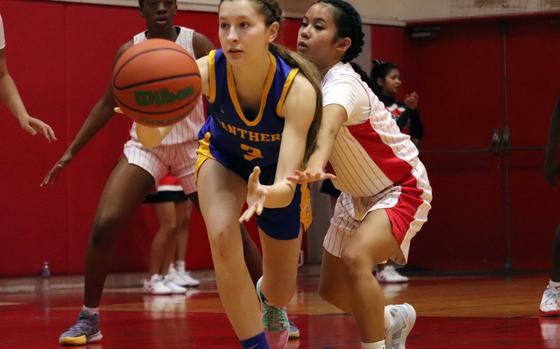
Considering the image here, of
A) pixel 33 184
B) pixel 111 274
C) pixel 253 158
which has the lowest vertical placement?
pixel 111 274

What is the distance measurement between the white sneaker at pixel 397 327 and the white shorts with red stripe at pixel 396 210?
271 millimetres

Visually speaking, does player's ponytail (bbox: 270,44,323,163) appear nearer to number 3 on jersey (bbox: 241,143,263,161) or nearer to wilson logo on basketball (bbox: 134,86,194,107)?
number 3 on jersey (bbox: 241,143,263,161)

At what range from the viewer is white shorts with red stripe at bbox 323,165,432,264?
4828 mm

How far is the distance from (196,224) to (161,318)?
428 centimetres

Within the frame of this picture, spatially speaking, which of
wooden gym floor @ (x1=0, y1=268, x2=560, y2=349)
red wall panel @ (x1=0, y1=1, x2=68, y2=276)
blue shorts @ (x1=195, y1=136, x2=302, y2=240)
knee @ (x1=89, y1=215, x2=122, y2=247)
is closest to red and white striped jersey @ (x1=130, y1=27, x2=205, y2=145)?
knee @ (x1=89, y1=215, x2=122, y2=247)

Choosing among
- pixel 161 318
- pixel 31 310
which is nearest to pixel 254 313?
pixel 161 318

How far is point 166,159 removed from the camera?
6.49m

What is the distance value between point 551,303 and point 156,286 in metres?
3.89

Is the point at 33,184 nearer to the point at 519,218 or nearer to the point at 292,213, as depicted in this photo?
the point at 519,218

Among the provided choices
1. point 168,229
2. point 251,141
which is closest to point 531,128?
point 168,229

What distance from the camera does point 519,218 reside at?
12.2 meters

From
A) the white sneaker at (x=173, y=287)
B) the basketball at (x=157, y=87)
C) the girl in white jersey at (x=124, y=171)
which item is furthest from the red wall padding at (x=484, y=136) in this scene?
the basketball at (x=157, y=87)

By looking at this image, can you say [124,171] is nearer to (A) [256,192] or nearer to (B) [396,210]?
(B) [396,210]

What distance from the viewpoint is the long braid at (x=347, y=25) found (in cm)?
508
